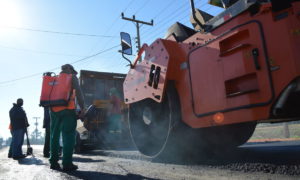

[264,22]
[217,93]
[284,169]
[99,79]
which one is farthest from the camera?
[99,79]

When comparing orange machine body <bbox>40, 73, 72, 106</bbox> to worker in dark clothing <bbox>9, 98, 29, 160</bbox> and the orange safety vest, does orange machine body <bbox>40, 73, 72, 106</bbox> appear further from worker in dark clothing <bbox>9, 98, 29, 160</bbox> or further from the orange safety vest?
worker in dark clothing <bbox>9, 98, 29, 160</bbox>

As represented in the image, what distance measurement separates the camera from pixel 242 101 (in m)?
2.02

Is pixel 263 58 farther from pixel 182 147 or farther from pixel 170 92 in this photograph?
pixel 182 147

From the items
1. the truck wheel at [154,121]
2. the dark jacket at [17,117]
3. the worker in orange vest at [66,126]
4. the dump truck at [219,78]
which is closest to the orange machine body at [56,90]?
the worker in orange vest at [66,126]

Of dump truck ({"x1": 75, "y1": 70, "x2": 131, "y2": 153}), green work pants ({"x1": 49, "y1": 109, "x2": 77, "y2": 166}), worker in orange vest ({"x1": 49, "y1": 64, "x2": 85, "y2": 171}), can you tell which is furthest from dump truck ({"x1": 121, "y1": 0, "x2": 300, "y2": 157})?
dump truck ({"x1": 75, "y1": 70, "x2": 131, "y2": 153})

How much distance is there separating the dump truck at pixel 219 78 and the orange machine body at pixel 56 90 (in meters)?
0.86

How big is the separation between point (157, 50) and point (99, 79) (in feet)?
20.4

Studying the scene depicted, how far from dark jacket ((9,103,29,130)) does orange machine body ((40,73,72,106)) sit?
342 cm

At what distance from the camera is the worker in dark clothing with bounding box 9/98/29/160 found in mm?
5934

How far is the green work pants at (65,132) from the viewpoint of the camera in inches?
117

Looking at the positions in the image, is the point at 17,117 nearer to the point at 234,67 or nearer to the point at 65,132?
the point at 65,132

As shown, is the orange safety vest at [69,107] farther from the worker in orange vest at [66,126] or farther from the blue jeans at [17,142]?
the blue jeans at [17,142]

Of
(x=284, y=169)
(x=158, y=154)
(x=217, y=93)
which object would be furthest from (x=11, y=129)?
(x=284, y=169)

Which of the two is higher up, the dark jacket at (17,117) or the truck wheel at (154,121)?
the dark jacket at (17,117)
